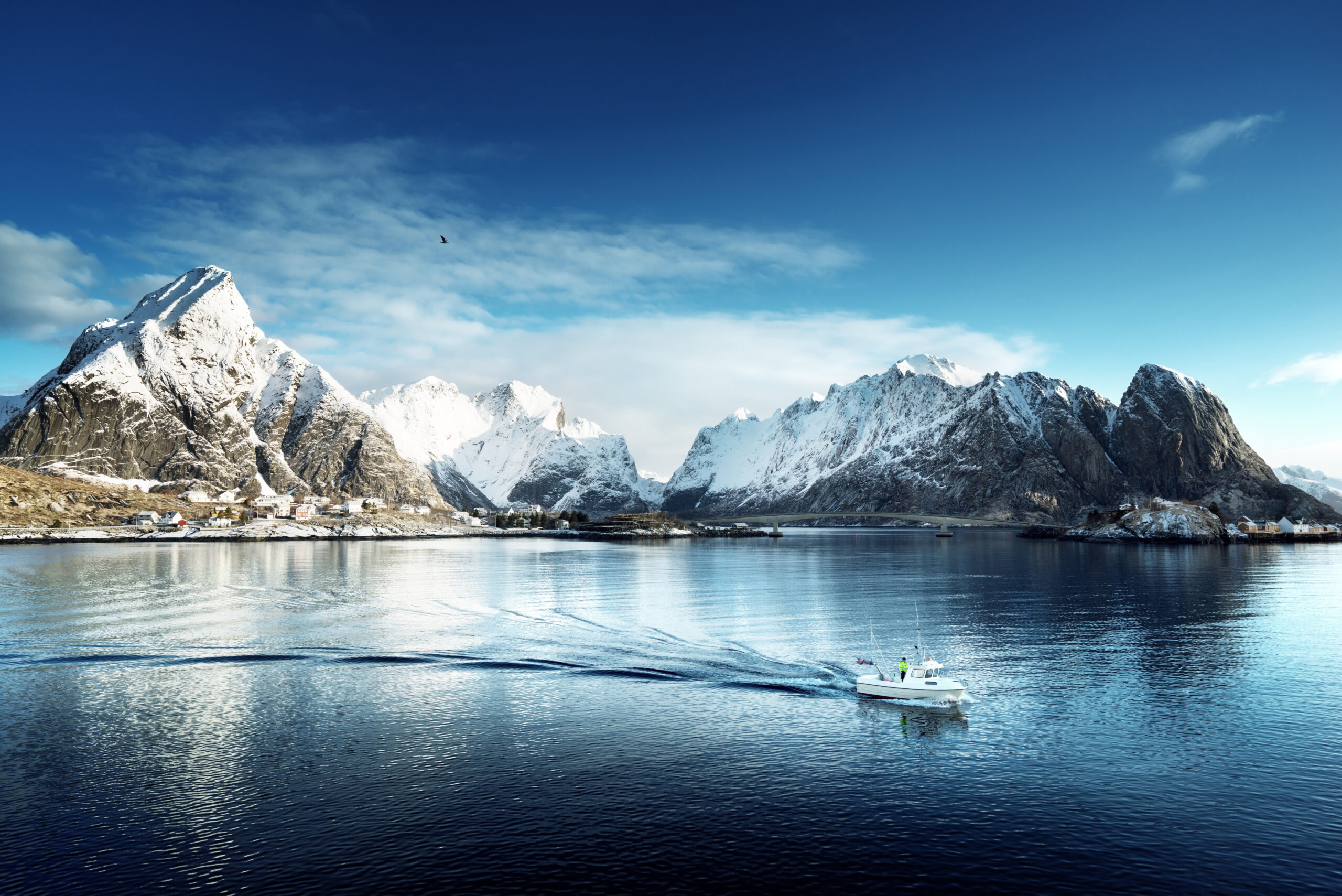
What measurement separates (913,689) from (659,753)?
1529 cm

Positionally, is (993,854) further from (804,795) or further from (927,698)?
(927,698)

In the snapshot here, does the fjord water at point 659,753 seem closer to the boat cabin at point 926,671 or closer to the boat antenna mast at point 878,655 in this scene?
the boat antenna mast at point 878,655

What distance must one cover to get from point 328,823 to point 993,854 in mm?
21447

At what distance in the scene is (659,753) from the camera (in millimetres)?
31891

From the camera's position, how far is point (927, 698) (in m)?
39.4

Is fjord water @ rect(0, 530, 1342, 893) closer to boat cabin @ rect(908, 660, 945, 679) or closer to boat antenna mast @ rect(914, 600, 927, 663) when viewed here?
boat antenna mast @ rect(914, 600, 927, 663)

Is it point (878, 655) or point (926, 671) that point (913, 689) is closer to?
point (926, 671)

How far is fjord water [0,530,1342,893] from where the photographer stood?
22.3 metres

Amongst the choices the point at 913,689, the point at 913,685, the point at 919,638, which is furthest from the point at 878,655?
the point at 913,689

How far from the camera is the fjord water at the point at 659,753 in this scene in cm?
2228

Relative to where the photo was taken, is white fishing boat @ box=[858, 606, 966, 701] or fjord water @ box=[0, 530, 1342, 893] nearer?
fjord water @ box=[0, 530, 1342, 893]

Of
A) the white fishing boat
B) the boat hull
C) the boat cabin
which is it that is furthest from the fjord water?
the boat cabin

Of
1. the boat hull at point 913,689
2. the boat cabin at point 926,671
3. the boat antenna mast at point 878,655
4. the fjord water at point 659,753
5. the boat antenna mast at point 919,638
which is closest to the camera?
the fjord water at point 659,753

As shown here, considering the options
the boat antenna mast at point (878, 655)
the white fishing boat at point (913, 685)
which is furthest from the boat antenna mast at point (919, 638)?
the white fishing boat at point (913, 685)
